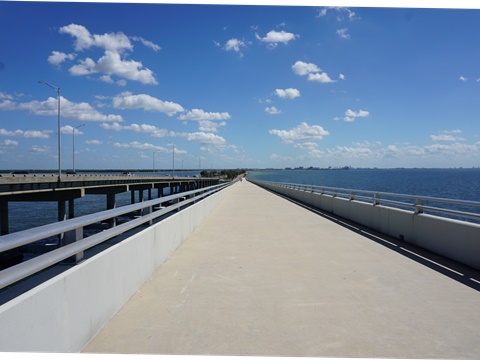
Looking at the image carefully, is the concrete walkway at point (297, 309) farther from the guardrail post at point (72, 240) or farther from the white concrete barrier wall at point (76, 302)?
the guardrail post at point (72, 240)

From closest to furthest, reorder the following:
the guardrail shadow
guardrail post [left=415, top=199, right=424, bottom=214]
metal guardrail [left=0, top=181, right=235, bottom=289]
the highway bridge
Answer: metal guardrail [left=0, top=181, right=235, bottom=289]
the highway bridge
the guardrail shadow
guardrail post [left=415, top=199, right=424, bottom=214]

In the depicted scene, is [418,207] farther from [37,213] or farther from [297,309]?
[37,213]

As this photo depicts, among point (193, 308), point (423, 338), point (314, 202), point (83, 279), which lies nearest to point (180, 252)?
point (193, 308)

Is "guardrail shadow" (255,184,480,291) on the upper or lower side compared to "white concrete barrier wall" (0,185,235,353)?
lower

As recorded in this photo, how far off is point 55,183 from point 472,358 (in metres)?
48.5

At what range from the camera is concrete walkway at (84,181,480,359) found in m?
4.33

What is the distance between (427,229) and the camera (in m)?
10.1

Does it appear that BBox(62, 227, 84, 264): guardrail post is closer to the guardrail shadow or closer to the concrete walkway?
the concrete walkway

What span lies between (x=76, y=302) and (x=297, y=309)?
2832mm

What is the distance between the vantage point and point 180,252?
377 inches

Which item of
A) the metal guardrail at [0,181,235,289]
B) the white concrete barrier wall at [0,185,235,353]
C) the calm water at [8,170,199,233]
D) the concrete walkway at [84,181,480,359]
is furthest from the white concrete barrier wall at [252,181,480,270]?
the calm water at [8,170,199,233]

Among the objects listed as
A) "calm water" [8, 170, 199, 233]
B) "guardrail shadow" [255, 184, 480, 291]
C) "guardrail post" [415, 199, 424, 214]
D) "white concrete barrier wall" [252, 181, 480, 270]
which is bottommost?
"calm water" [8, 170, 199, 233]

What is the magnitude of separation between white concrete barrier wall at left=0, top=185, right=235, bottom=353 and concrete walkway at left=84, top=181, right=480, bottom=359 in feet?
0.67

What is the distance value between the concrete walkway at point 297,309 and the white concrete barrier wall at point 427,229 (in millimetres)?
934
